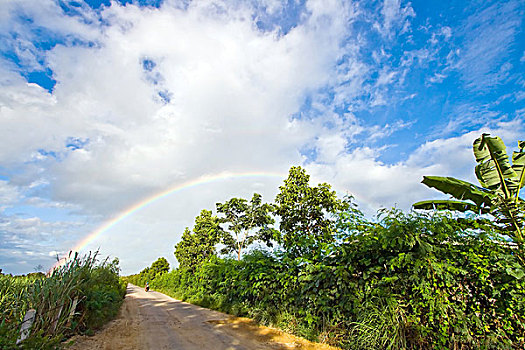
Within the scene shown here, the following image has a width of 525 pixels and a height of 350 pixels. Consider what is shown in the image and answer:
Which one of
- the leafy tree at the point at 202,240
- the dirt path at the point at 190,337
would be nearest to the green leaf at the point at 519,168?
the dirt path at the point at 190,337

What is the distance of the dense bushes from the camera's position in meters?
3.74

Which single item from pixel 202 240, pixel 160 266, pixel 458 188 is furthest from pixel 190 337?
pixel 160 266

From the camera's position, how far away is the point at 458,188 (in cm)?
752

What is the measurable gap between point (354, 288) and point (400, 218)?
168cm

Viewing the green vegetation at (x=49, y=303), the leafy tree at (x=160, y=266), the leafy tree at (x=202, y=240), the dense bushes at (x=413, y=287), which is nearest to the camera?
the dense bushes at (x=413, y=287)

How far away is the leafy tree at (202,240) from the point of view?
26.4 metres

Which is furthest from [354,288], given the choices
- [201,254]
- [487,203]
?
[201,254]

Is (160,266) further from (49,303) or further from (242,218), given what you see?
(49,303)

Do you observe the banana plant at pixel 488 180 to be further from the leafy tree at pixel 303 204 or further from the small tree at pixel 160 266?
the small tree at pixel 160 266

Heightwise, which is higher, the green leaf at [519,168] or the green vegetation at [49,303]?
the green leaf at [519,168]

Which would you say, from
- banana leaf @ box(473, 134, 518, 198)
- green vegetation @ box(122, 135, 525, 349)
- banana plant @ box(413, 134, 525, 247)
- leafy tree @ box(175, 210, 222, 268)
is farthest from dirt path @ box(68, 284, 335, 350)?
leafy tree @ box(175, 210, 222, 268)

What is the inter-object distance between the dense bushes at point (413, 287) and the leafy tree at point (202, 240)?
20.3m

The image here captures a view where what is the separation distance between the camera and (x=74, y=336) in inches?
238

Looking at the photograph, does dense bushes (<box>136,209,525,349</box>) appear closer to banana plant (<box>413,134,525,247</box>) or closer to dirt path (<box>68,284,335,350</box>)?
dirt path (<box>68,284,335,350</box>)
